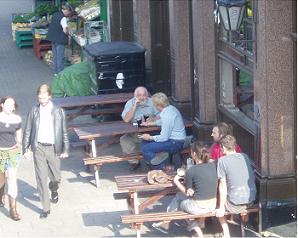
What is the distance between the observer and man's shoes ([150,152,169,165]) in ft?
42.0

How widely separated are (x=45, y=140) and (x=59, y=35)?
10.2 m

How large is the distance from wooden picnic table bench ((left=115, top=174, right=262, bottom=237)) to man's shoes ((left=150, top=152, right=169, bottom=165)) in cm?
126

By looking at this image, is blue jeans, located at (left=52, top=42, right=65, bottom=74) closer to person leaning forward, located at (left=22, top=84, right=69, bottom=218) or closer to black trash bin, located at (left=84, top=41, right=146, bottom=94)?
black trash bin, located at (left=84, top=41, right=146, bottom=94)

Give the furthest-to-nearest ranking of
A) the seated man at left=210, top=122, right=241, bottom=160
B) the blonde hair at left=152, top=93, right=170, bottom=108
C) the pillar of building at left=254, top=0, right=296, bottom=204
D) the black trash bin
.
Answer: the black trash bin < the blonde hair at left=152, top=93, right=170, bottom=108 < the seated man at left=210, top=122, right=241, bottom=160 < the pillar of building at left=254, top=0, right=296, bottom=204

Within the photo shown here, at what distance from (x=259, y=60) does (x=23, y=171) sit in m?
4.91

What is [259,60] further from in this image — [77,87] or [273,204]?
[77,87]

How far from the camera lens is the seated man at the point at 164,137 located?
12.7 m

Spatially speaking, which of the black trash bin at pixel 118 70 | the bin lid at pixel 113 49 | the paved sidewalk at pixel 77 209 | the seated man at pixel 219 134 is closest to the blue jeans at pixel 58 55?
the bin lid at pixel 113 49

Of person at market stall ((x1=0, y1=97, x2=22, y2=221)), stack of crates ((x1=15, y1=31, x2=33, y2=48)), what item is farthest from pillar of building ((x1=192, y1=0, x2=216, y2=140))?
Result: stack of crates ((x1=15, y1=31, x2=33, y2=48))

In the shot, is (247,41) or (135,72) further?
(135,72)

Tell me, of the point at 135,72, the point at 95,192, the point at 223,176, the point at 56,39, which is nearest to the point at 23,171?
the point at 95,192

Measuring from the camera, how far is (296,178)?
10828mm

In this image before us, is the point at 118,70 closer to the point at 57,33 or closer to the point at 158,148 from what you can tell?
the point at 158,148

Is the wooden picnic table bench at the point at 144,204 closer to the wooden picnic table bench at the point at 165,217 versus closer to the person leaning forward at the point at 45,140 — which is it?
the wooden picnic table bench at the point at 165,217
